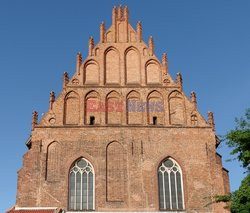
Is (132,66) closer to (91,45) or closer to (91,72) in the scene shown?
(91,72)

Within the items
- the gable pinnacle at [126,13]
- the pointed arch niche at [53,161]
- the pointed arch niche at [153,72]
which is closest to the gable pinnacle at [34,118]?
the pointed arch niche at [53,161]

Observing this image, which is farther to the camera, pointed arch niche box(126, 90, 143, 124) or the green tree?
pointed arch niche box(126, 90, 143, 124)

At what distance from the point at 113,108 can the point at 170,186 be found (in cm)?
556

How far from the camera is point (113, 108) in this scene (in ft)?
85.8

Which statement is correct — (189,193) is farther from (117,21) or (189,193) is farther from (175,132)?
(117,21)

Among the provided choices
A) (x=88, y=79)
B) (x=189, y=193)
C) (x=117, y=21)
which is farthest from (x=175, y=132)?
(x=117, y=21)

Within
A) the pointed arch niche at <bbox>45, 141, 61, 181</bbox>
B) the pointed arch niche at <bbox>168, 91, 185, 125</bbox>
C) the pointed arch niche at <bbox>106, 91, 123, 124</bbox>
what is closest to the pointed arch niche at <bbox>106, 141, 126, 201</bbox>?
the pointed arch niche at <bbox>106, 91, 123, 124</bbox>

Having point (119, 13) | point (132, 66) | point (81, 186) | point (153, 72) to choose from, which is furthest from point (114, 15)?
point (81, 186)

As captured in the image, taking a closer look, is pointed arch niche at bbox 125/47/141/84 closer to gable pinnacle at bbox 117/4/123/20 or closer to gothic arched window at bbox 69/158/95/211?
gable pinnacle at bbox 117/4/123/20

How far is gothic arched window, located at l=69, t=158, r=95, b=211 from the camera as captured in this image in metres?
23.8

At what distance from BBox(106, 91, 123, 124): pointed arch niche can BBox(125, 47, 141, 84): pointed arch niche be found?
127 centimetres

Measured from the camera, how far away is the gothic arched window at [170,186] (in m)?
23.9

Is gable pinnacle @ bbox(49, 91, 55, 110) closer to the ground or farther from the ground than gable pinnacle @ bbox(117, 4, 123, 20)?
closer to the ground

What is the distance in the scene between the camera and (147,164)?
24703 millimetres
